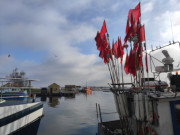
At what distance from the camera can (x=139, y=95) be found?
5.77 metres

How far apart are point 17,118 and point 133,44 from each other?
7.86 m

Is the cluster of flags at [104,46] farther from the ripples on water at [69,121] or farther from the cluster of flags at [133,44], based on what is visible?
the ripples on water at [69,121]

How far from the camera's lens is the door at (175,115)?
5695 millimetres

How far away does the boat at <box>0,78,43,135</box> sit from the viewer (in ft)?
21.0

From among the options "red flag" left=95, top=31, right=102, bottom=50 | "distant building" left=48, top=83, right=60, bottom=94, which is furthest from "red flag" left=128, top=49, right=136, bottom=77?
"distant building" left=48, top=83, right=60, bottom=94

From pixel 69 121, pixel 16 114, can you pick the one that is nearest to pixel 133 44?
pixel 16 114

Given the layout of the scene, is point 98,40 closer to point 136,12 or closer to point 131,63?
point 131,63

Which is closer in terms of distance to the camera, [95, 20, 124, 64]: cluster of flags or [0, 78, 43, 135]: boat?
[0, 78, 43, 135]: boat

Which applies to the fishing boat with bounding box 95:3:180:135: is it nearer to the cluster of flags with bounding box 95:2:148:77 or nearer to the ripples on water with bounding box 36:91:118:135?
the cluster of flags with bounding box 95:2:148:77

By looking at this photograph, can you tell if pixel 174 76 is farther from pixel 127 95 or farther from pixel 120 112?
pixel 120 112

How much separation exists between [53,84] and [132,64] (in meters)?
60.3

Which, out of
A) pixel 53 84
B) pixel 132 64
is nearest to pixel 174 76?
pixel 132 64

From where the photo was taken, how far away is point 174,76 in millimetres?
7262

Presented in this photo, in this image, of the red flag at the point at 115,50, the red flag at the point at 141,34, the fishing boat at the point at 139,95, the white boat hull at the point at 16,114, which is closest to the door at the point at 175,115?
the fishing boat at the point at 139,95
